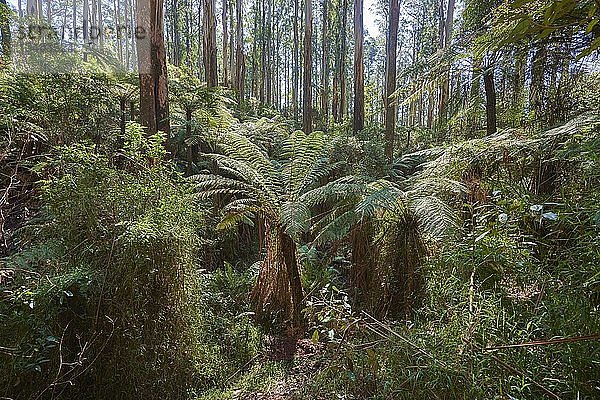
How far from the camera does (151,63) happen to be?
497cm

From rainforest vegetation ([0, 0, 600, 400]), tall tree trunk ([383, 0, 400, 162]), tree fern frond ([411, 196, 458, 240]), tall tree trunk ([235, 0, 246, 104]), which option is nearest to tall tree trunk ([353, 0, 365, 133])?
tall tree trunk ([383, 0, 400, 162])

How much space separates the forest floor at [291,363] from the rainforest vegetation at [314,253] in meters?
0.02

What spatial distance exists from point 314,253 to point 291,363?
1722 millimetres

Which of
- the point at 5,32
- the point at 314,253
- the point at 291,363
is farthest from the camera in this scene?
the point at 5,32

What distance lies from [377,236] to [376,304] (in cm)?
63

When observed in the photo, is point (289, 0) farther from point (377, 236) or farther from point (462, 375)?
point (462, 375)

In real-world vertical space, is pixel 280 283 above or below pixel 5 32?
below

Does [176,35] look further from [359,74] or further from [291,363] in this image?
[291,363]

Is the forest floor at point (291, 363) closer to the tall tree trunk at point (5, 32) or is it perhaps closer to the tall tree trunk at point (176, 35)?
the tall tree trunk at point (5, 32)

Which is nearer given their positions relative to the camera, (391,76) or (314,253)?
(314,253)

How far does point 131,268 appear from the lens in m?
2.61

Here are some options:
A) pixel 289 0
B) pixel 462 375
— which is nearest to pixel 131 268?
pixel 462 375

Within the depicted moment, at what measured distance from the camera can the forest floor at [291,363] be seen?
9.43 feet

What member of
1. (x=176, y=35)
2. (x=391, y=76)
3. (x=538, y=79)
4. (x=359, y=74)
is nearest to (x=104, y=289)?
(x=538, y=79)
